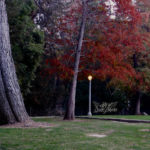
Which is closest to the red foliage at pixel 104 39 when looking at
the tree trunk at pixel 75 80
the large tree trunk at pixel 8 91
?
the tree trunk at pixel 75 80

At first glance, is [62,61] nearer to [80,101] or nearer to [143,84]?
[143,84]

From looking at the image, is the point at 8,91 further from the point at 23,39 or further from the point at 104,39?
the point at 104,39

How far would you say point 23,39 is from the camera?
1828 centimetres

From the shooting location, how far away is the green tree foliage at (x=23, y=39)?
1751cm

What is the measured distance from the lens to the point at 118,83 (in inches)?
962

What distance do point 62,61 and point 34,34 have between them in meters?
2.83

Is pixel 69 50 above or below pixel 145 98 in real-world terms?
above

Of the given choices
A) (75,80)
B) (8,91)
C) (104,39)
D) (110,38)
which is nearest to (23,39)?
(75,80)

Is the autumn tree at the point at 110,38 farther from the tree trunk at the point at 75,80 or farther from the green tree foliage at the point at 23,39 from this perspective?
the green tree foliage at the point at 23,39

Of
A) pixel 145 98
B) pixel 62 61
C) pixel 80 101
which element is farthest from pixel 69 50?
pixel 145 98

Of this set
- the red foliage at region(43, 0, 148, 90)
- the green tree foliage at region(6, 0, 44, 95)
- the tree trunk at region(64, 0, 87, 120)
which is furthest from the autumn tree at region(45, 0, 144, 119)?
the green tree foliage at region(6, 0, 44, 95)

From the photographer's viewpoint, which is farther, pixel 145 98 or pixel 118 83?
pixel 145 98

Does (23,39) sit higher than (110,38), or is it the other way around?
(110,38)

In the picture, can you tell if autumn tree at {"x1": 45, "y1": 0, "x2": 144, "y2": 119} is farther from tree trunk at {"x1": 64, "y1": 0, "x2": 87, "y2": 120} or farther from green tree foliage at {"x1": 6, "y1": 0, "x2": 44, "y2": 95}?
green tree foliage at {"x1": 6, "y1": 0, "x2": 44, "y2": 95}
